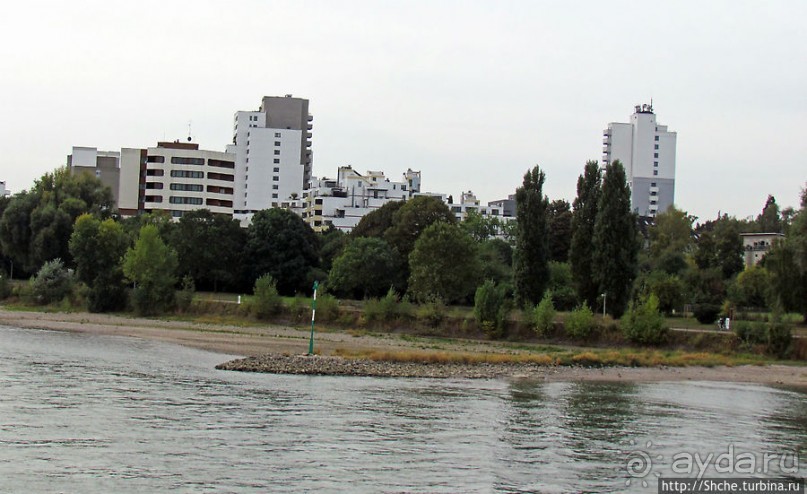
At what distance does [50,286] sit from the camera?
3748 inches

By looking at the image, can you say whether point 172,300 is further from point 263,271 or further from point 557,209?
point 557,209

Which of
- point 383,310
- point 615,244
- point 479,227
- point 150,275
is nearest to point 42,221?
point 150,275

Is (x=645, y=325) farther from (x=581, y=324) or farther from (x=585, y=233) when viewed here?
(x=585, y=233)

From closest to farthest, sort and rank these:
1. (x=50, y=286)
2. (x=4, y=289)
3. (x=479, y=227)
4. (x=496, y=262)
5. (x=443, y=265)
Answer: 1. (x=443, y=265)
2. (x=50, y=286)
3. (x=4, y=289)
4. (x=496, y=262)
5. (x=479, y=227)

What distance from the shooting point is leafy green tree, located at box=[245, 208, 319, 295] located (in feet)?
340

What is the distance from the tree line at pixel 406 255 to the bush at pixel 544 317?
1.64m

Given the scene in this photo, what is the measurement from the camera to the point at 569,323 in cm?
7275

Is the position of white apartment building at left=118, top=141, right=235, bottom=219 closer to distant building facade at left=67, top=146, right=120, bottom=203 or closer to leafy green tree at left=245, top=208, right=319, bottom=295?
distant building facade at left=67, top=146, right=120, bottom=203

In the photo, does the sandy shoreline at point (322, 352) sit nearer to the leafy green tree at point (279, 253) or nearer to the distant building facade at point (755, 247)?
the leafy green tree at point (279, 253)

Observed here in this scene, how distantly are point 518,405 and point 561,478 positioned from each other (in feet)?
46.4

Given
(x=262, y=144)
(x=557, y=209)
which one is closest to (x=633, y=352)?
(x=557, y=209)

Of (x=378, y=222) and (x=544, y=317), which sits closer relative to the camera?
(x=544, y=317)

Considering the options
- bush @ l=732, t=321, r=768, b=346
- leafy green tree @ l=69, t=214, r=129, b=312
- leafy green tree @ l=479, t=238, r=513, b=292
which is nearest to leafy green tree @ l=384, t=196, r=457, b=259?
leafy green tree @ l=479, t=238, r=513, b=292

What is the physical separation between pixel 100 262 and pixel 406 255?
3328 cm
